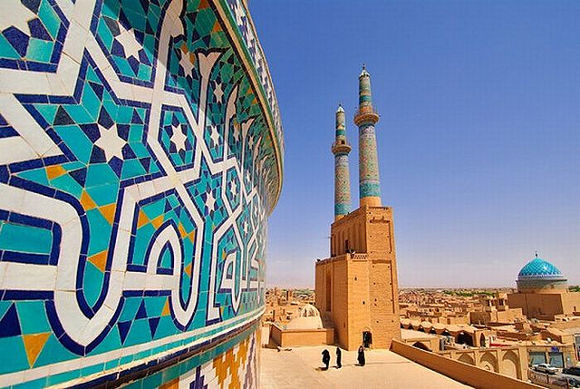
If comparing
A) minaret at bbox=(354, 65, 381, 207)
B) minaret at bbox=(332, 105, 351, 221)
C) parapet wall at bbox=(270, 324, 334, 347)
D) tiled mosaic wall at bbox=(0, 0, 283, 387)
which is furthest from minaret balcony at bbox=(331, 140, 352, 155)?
tiled mosaic wall at bbox=(0, 0, 283, 387)

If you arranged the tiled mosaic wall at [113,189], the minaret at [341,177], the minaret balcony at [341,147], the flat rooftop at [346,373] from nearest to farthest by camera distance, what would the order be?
1. the tiled mosaic wall at [113,189]
2. the flat rooftop at [346,373]
3. the minaret at [341,177]
4. the minaret balcony at [341,147]

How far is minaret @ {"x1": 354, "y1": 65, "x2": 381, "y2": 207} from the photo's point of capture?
729 inches

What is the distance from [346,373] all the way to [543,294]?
1207 inches

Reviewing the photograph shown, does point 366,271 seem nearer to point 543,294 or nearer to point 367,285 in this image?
point 367,285

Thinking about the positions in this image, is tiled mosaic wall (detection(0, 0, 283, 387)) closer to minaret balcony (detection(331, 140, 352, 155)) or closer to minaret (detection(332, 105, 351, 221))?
minaret (detection(332, 105, 351, 221))

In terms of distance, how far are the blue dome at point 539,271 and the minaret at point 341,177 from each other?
25.0 m

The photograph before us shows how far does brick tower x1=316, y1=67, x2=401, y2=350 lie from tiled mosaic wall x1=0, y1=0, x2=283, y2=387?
15.0 m

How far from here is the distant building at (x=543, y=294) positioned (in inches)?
1205

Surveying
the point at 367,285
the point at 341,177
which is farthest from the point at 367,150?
the point at 367,285

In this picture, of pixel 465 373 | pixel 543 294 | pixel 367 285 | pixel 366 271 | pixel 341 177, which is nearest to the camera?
pixel 465 373

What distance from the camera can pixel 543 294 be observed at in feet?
105

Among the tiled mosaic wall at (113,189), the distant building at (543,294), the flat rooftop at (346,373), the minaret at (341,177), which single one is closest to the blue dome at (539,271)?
the distant building at (543,294)

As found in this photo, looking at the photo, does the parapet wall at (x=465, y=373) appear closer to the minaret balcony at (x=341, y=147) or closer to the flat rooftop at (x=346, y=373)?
the flat rooftop at (x=346, y=373)

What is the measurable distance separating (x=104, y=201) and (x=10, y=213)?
0.99 ft
